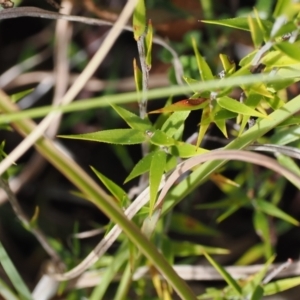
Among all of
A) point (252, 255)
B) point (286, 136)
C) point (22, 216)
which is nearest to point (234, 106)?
point (286, 136)

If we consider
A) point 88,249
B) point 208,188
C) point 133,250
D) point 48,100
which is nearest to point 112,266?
point 133,250

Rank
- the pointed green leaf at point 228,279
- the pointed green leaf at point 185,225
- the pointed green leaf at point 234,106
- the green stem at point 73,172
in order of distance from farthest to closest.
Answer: the pointed green leaf at point 185,225, the pointed green leaf at point 228,279, the pointed green leaf at point 234,106, the green stem at point 73,172

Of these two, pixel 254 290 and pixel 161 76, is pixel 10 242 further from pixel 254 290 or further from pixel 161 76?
pixel 254 290

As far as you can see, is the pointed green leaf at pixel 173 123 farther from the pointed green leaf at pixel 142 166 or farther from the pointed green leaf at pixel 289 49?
the pointed green leaf at pixel 289 49

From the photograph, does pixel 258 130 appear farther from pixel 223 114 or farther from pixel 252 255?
pixel 252 255

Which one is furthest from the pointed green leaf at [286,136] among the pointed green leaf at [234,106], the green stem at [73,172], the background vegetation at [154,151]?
the green stem at [73,172]

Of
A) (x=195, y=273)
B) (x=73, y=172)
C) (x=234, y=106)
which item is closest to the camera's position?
(x=73, y=172)
